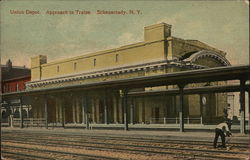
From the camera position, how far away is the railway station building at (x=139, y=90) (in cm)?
2277

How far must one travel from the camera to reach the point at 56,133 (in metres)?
21.9

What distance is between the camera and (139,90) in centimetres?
2839

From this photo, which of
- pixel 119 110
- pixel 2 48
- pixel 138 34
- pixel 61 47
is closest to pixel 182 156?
pixel 138 34

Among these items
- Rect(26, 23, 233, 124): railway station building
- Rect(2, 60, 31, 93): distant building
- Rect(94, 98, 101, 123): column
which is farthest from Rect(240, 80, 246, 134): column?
Rect(94, 98, 101, 123): column

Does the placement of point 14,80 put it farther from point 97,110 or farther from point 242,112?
point 242,112

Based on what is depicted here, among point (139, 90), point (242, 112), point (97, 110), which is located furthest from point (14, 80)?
point (242, 112)

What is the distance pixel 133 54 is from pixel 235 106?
12.1m

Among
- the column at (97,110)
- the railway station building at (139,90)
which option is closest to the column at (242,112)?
the railway station building at (139,90)

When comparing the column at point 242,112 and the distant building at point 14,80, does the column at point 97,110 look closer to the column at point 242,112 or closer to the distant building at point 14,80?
the distant building at point 14,80

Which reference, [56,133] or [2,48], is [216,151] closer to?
[2,48]

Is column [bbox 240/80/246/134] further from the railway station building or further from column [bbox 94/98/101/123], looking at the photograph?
column [bbox 94/98/101/123]

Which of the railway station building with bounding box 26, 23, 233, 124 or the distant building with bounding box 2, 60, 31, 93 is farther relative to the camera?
the railway station building with bounding box 26, 23, 233, 124

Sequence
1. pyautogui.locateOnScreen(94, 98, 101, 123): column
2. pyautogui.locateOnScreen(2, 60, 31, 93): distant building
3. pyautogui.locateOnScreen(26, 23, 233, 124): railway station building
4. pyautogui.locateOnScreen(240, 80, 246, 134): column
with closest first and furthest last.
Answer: pyautogui.locateOnScreen(240, 80, 246, 134): column → pyautogui.locateOnScreen(2, 60, 31, 93): distant building → pyautogui.locateOnScreen(26, 23, 233, 124): railway station building → pyautogui.locateOnScreen(94, 98, 101, 123): column

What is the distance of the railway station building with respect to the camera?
A: 22.8 metres
